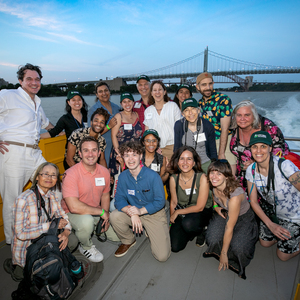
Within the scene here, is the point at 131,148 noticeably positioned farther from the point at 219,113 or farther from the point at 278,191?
the point at 278,191

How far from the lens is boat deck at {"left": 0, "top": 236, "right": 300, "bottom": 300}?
6.00ft

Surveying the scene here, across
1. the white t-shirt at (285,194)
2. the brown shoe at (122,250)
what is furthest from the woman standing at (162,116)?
the brown shoe at (122,250)

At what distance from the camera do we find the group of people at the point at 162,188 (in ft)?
6.83

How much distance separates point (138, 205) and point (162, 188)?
→ 15.1 inches

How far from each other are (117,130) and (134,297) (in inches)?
83.0

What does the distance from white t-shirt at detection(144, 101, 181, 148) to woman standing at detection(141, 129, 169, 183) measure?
369 mm

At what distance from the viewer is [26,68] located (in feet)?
8.04

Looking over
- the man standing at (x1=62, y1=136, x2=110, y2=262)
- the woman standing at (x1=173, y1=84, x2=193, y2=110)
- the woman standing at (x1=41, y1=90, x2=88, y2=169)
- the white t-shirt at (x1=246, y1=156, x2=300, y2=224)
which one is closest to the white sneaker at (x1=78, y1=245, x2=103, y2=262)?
the man standing at (x1=62, y1=136, x2=110, y2=262)

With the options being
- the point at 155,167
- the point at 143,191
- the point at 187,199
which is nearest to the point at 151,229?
the point at 143,191

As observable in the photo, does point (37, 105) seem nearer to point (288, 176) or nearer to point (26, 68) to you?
point (26, 68)

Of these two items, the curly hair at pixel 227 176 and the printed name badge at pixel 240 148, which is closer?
the curly hair at pixel 227 176

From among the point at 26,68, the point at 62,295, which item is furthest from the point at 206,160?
the point at 26,68

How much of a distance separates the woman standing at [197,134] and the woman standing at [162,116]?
1.21 ft

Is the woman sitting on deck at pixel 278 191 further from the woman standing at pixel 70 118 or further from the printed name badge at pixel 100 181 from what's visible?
the woman standing at pixel 70 118
